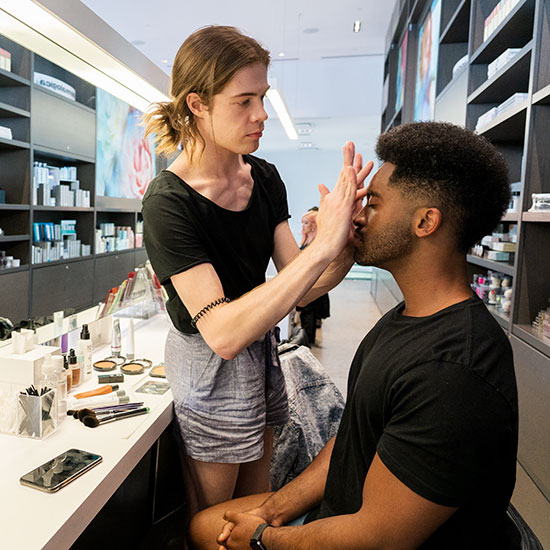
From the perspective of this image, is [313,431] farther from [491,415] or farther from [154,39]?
[154,39]

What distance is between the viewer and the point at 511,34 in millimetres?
2514

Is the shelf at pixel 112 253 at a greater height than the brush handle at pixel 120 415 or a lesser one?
greater

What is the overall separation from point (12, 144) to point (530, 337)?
7.61ft

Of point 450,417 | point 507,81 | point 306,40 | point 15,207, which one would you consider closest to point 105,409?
point 450,417

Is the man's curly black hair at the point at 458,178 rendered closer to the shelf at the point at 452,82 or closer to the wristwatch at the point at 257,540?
the wristwatch at the point at 257,540

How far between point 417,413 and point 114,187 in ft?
7.45

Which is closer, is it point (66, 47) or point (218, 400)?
point (218, 400)

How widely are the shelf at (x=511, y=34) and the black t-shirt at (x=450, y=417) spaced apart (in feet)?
6.61

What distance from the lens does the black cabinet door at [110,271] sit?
92.0 inches

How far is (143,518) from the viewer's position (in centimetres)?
171

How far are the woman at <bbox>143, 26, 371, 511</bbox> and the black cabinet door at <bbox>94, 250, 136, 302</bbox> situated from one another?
4.08 feet

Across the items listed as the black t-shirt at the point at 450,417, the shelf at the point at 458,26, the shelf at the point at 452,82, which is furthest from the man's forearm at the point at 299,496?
the shelf at the point at 458,26

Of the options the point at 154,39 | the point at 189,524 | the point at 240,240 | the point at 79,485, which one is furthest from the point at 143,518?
the point at 154,39

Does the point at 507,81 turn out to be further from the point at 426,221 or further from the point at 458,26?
the point at 426,221
